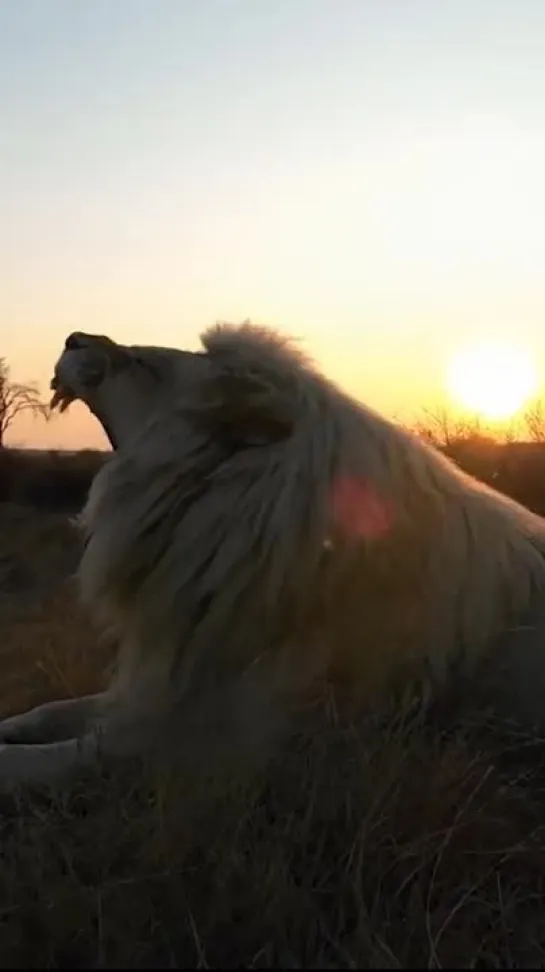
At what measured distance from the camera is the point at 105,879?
209 cm

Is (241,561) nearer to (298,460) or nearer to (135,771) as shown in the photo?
(298,460)

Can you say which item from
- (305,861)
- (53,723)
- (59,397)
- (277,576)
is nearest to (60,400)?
(59,397)

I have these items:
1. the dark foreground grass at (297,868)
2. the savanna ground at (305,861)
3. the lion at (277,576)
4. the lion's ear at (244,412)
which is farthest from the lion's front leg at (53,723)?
the lion's ear at (244,412)

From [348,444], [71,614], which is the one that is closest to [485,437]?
[71,614]

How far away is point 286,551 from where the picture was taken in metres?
3.17

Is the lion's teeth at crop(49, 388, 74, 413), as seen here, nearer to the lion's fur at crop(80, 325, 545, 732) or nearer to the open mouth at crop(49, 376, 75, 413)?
the open mouth at crop(49, 376, 75, 413)

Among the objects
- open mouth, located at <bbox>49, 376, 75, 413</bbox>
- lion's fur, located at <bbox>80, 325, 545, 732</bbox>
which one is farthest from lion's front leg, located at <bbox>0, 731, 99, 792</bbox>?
open mouth, located at <bbox>49, 376, 75, 413</bbox>

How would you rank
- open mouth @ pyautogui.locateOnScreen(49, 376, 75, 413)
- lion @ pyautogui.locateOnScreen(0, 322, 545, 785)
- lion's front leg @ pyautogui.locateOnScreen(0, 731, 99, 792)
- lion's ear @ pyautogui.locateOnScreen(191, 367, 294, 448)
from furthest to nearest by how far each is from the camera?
open mouth @ pyautogui.locateOnScreen(49, 376, 75, 413) → lion's ear @ pyautogui.locateOnScreen(191, 367, 294, 448) → lion @ pyautogui.locateOnScreen(0, 322, 545, 785) → lion's front leg @ pyautogui.locateOnScreen(0, 731, 99, 792)

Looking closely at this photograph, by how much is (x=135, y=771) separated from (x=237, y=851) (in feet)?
2.55

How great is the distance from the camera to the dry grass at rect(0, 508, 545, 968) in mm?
1815

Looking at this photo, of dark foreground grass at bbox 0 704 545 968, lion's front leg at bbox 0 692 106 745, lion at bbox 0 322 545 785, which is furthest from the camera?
lion's front leg at bbox 0 692 106 745

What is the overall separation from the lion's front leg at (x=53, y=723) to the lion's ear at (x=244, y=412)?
2.74 ft

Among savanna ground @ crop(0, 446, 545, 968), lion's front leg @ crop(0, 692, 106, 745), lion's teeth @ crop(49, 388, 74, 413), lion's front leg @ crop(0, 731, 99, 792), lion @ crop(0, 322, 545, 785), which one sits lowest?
lion's front leg @ crop(0, 692, 106, 745)

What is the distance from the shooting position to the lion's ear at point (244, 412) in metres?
3.37
